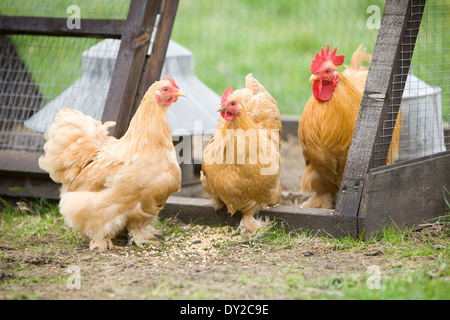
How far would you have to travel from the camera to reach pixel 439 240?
3695mm

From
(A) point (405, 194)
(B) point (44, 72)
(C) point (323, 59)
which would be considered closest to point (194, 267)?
(A) point (405, 194)

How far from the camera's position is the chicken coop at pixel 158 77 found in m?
3.69

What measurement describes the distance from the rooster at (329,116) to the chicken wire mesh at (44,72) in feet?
5.96

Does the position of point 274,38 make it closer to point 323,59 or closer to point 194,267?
point 323,59

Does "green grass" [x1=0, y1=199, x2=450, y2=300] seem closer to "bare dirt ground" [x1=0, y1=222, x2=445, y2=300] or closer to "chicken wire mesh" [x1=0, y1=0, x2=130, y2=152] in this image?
"bare dirt ground" [x1=0, y1=222, x2=445, y2=300]

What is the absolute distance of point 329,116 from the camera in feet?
13.8

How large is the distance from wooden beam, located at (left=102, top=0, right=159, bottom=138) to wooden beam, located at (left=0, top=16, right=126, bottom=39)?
12 cm

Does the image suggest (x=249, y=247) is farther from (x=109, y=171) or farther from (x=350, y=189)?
(x=109, y=171)

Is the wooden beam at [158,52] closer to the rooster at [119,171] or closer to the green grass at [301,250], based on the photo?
the rooster at [119,171]

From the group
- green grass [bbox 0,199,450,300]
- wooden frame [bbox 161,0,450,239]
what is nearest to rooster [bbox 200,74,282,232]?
green grass [bbox 0,199,450,300]

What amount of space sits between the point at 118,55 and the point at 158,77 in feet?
1.25

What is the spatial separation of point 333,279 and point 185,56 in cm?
293

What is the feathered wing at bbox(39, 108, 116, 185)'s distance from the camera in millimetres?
3859
